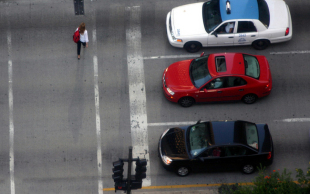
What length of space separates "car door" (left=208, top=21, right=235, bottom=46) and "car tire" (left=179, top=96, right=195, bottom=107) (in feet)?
8.58

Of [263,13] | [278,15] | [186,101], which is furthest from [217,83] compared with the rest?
[278,15]

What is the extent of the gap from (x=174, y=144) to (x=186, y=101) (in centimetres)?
197

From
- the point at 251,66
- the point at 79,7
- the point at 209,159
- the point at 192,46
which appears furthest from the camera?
the point at 79,7

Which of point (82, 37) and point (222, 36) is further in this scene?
point (222, 36)

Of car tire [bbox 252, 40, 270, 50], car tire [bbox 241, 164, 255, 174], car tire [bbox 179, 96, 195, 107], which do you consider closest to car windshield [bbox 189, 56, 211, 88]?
car tire [bbox 179, 96, 195, 107]

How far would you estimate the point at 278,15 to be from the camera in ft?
46.3

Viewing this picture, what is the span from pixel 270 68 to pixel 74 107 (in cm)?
777

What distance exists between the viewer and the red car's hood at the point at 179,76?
13.0 m

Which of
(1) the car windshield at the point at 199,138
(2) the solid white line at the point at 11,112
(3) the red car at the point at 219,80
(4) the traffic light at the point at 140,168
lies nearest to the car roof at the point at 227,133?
(1) the car windshield at the point at 199,138

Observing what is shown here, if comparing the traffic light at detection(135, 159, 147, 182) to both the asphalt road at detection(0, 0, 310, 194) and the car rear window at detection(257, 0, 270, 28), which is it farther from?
the car rear window at detection(257, 0, 270, 28)

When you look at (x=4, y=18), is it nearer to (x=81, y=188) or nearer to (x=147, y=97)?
(x=147, y=97)

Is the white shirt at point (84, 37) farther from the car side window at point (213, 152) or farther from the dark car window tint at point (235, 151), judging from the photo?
the dark car window tint at point (235, 151)

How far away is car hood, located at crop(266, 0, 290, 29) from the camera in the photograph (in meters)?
14.0

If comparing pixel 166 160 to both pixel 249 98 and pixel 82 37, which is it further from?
pixel 82 37
